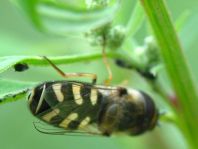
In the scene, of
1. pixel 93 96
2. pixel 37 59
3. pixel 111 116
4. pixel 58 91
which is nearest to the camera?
pixel 37 59

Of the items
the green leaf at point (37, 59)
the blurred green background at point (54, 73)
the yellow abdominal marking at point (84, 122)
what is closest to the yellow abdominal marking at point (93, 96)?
the yellow abdominal marking at point (84, 122)

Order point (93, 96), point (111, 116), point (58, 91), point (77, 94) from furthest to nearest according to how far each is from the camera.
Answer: point (111, 116) < point (93, 96) < point (77, 94) < point (58, 91)

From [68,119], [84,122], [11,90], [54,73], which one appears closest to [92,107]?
[84,122]

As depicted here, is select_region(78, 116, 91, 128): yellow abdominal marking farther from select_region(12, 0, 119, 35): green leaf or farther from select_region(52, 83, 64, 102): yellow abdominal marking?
select_region(12, 0, 119, 35): green leaf

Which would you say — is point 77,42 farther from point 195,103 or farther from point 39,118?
point 195,103

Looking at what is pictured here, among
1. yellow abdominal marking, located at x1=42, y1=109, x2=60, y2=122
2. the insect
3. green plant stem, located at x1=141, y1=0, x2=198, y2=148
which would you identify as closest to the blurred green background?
the insect

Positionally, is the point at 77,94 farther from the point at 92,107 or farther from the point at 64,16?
the point at 64,16

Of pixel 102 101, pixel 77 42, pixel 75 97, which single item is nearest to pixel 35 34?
pixel 77 42
